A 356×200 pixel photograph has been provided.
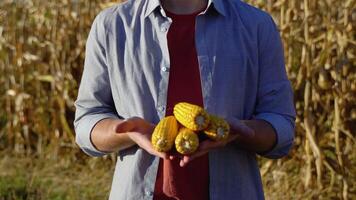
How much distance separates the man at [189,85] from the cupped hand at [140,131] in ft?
0.22

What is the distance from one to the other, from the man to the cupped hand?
66 mm

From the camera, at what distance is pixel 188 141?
185 centimetres

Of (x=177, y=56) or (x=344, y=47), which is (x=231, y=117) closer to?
(x=177, y=56)

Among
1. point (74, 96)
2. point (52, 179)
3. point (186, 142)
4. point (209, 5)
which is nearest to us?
point (186, 142)

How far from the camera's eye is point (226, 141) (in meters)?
1.90

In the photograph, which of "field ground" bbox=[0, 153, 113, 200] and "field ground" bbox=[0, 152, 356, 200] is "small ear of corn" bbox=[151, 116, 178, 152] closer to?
"field ground" bbox=[0, 152, 356, 200]

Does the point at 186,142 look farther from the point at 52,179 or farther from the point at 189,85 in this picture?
the point at 52,179

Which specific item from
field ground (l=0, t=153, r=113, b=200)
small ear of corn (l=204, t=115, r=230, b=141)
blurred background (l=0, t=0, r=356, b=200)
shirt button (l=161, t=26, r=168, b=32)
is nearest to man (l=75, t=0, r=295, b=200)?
shirt button (l=161, t=26, r=168, b=32)

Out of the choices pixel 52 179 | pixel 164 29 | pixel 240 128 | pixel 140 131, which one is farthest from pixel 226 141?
pixel 52 179

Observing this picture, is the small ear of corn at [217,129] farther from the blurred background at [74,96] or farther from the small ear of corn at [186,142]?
the blurred background at [74,96]

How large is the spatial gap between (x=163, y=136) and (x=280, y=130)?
335mm

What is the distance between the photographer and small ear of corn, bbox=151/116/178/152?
1854 millimetres

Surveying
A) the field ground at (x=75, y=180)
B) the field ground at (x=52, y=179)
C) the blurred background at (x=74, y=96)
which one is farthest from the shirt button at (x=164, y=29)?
the field ground at (x=52, y=179)

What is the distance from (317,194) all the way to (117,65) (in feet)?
9.22
